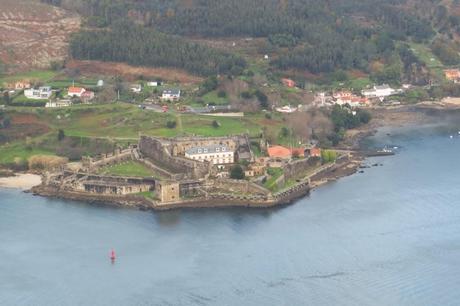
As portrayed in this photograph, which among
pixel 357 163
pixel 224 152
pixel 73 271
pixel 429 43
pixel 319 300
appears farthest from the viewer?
pixel 429 43


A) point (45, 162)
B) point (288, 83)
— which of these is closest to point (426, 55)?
point (288, 83)

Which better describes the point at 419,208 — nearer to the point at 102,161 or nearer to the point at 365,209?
the point at 365,209

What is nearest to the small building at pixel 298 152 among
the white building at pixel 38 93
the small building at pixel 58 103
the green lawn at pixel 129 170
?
the green lawn at pixel 129 170

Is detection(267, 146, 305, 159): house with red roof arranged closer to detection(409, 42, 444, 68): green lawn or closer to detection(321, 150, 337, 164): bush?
detection(321, 150, 337, 164): bush

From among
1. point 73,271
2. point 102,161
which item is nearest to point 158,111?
point 102,161

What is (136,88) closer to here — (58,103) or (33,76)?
(58,103)

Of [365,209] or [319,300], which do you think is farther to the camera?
[365,209]

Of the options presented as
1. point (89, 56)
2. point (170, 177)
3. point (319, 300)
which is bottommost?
point (319, 300)
